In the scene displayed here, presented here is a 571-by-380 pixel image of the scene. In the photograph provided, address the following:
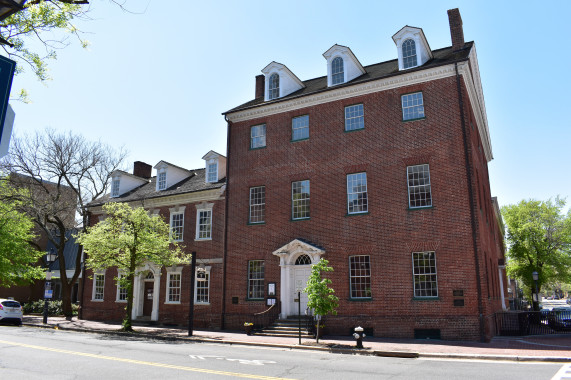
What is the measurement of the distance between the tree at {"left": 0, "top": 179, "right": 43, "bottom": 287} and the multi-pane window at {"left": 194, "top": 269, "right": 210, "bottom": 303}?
14.5 metres

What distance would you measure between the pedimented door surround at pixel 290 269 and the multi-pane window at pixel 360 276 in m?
1.74

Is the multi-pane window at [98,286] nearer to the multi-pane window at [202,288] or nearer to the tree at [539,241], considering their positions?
the multi-pane window at [202,288]

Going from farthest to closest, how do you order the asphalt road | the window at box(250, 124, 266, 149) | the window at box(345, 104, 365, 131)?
1. the window at box(250, 124, 266, 149)
2. the window at box(345, 104, 365, 131)
3. the asphalt road

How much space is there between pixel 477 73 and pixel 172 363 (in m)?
22.8

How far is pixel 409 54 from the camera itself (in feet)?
65.5

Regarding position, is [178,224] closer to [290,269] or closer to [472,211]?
[290,269]

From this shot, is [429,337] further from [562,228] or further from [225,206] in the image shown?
[562,228]

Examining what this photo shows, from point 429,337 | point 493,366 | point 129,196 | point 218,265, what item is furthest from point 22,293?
point 493,366

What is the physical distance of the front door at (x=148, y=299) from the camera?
85.7 feet

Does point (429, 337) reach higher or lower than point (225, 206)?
lower

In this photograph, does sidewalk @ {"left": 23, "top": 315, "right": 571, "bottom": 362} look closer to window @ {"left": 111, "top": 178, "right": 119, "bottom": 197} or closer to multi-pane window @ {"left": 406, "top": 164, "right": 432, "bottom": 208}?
multi-pane window @ {"left": 406, "top": 164, "right": 432, "bottom": 208}

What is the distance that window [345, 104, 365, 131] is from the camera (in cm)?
2041

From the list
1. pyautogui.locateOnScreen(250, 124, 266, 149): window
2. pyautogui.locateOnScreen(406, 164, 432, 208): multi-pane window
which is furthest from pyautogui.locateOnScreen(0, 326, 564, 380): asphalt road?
pyautogui.locateOnScreen(250, 124, 266, 149): window

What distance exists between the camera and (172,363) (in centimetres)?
1145
